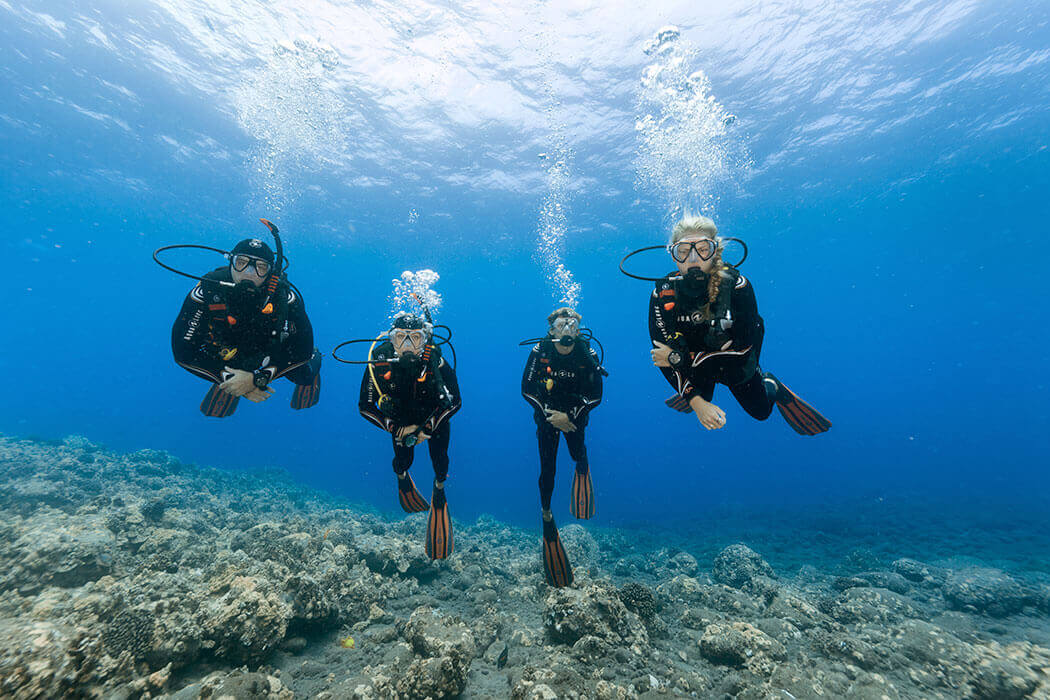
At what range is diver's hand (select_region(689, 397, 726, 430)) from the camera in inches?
141

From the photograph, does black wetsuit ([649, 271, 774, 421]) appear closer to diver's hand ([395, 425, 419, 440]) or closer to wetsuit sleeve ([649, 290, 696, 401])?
wetsuit sleeve ([649, 290, 696, 401])

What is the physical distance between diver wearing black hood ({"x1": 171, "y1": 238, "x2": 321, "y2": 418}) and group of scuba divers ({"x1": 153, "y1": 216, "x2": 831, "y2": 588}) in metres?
0.01

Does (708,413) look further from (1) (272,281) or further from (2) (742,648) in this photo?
(1) (272,281)

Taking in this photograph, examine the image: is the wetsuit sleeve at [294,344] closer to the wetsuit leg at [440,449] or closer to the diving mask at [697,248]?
the wetsuit leg at [440,449]

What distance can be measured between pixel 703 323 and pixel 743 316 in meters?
0.36

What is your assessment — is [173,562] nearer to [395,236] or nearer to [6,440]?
[6,440]

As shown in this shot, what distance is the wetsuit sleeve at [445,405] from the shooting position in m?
5.00

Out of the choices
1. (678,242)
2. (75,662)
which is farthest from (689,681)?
(75,662)

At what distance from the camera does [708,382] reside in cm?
410

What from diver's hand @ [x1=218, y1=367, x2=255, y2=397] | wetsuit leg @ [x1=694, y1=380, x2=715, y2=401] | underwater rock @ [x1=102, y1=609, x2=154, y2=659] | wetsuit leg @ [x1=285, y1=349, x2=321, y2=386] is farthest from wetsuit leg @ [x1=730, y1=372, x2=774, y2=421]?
wetsuit leg @ [x1=285, y1=349, x2=321, y2=386]

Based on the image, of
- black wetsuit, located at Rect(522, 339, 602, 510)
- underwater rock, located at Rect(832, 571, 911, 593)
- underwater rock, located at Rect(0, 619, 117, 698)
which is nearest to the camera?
underwater rock, located at Rect(0, 619, 117, 698)

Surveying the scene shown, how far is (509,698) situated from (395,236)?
35763mm

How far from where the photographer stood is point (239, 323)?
4754mm

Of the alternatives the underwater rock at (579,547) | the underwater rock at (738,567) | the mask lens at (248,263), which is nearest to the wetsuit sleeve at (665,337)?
the mask lens at (248,263)
